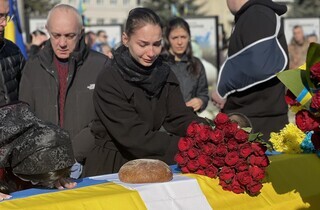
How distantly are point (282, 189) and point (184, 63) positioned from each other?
319 cm

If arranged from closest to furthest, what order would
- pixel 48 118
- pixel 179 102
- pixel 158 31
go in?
pixel 158 31
pixel 179 102
pixel 48 118

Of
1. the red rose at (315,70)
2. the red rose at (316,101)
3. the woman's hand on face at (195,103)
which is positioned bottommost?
the woman's hand on face at (195,103)

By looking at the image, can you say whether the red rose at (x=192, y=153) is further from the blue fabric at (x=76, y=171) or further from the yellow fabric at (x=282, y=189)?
the blue fabric at (x=76, y=171)

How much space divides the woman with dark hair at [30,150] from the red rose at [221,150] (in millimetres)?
793

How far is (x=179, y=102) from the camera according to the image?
14.8 feet

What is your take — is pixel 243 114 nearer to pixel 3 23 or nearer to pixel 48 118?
pixel 48 118

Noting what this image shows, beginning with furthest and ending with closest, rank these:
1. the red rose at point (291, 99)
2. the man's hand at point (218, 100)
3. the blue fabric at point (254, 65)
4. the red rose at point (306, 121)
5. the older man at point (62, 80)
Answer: the man's hand at point (218, 100) → the blue fabric at point (254, 65) → the older man at point (62, 80) → the red rose at point (291, 99) → the red rose at point (306, 121)

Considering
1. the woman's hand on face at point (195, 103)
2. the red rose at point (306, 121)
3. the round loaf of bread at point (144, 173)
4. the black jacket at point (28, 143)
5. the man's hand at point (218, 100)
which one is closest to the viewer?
the black jacket at point (28, 143)

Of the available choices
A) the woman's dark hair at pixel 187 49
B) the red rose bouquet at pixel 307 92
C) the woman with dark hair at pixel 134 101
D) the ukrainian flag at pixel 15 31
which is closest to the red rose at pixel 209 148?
the woman with dark hair at pixel 134 101

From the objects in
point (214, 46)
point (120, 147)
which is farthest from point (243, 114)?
point (214, 46)

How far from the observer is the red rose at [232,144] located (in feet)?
12.7

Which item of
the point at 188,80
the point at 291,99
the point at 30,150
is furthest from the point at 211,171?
the point at 188,80

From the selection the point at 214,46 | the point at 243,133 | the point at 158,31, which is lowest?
the point at 214,46

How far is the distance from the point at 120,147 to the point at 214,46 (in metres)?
11.0
